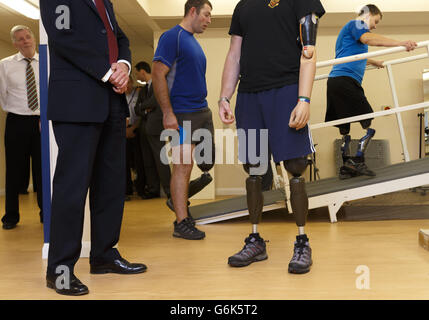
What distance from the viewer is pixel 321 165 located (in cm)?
560

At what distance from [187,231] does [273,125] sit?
1088 millimetres

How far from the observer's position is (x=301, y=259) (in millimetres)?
1876

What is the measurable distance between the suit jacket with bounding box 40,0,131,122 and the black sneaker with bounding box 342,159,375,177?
227 cm

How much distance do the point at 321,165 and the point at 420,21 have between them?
2.08 meters

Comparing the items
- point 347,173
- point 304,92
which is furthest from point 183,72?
point 347,173

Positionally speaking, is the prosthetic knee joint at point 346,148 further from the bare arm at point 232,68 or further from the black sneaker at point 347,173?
the bare arm at point 232,68

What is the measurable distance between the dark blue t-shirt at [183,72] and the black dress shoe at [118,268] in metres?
1.15

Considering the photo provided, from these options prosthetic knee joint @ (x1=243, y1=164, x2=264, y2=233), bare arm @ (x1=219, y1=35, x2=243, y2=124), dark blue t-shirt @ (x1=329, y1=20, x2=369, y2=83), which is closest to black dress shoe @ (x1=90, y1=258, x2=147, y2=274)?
prosthetic knee joint @ (x1=243, y1=164, x2=264, y2=233)

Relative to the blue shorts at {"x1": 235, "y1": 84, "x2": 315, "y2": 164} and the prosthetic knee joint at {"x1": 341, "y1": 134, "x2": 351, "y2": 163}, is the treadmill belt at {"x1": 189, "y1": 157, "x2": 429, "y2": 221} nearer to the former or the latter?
the prosthetic knee joint at {"x1": 341, "y1": 134, "x2": 351, "y2": 163}

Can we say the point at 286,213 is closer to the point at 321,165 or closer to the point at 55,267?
the point at 321,165

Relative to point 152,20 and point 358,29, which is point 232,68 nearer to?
point 358,29

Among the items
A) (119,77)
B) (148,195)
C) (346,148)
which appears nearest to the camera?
(119,77)
